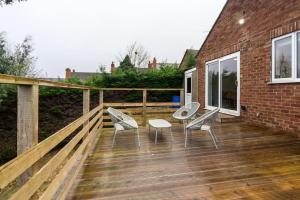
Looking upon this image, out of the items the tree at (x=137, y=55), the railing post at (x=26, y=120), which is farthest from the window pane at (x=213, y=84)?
the tree at (x=137, y=55)

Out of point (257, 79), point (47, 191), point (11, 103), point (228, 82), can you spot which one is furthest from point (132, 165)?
point (11, 103)

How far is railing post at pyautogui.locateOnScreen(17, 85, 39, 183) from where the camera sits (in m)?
1.44

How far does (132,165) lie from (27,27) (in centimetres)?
1606

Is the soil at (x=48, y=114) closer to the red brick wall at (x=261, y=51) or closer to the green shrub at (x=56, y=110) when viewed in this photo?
the green shrub at (x=56, y=110)

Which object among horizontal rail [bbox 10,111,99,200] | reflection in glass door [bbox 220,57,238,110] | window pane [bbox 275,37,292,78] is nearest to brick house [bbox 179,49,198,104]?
reflection in glass door [bbox 220,57,238,110]

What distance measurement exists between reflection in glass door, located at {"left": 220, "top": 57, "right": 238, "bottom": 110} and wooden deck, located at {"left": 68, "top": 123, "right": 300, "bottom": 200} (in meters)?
2.34

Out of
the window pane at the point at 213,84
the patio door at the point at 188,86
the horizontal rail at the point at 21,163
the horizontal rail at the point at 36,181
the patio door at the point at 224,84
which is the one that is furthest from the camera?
the patio door at the point at 188,86

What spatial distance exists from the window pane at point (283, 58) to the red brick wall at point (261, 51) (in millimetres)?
168

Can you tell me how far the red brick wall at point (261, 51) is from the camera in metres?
4.57

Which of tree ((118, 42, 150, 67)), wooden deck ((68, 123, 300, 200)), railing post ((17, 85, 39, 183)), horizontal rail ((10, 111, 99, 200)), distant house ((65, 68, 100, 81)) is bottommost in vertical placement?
wooden deck ((68, 123, 300, 200))

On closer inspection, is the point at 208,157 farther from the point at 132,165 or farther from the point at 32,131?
the point at 32,131

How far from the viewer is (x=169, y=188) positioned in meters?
2.32

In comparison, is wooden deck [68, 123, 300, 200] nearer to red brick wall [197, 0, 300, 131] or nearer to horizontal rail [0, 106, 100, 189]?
red brick wall [197, 0, 300, 131]

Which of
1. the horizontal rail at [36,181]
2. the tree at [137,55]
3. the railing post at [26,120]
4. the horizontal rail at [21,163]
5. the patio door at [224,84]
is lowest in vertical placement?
the horizontal rail at [36,181]
